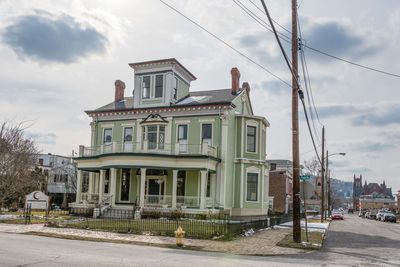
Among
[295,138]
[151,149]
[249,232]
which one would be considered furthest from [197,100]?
[295,138]

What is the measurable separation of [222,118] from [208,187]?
534cm

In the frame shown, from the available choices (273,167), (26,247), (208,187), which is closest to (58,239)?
(26,247)

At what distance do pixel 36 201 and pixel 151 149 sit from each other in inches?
387

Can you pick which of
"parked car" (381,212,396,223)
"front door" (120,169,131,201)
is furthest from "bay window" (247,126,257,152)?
"parked car" (381,212,396,223)

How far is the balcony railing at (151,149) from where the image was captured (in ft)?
92.3

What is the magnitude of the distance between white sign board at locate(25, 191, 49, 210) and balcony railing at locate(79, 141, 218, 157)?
22.1 feet


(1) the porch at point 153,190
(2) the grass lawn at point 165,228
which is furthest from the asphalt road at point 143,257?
(1) the porch at point 153,190

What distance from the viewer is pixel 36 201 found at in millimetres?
22609

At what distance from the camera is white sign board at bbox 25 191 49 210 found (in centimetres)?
2236

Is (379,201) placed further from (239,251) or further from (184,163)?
(239,251)

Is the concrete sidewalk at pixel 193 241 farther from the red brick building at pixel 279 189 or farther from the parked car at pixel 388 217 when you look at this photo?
the parked car at pixel 388 217

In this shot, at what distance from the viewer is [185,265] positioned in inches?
392

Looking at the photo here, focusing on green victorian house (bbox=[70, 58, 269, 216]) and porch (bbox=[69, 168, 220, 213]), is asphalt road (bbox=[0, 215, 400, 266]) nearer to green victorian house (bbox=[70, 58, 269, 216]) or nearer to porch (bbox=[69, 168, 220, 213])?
porch (bbox=[69, 168, 220, 213])

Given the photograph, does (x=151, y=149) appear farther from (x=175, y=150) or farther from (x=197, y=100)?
(x=197, y=100)
